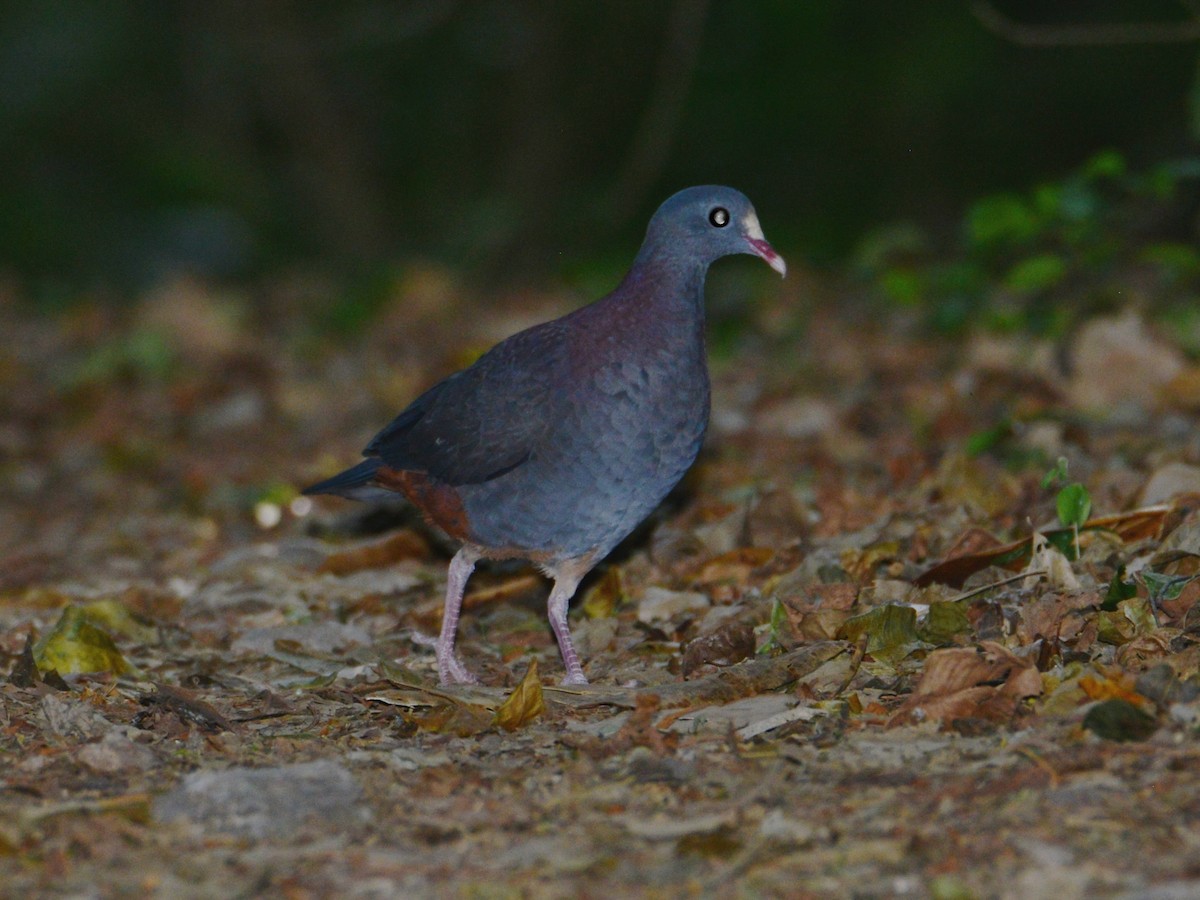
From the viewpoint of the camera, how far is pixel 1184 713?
3604 mm

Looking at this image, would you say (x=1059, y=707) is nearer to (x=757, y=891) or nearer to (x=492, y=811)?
(x=757, y=891)

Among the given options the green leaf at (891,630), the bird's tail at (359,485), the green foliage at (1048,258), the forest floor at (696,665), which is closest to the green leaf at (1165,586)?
the forest floor at (696,665)

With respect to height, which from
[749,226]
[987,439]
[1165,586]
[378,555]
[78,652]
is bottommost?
[1165,586]

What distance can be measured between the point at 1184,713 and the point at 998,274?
618 cm

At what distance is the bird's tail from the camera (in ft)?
17.7

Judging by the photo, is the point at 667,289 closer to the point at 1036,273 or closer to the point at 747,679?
the point at 747,679

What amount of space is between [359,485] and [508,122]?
32.4 ft

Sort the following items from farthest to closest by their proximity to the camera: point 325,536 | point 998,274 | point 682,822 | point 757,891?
point 998,274, point 325,536, point 682,822, point 757,891

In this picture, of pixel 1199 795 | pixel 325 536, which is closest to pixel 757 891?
pixel 1199 795

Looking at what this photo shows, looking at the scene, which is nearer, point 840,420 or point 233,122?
point 840,420

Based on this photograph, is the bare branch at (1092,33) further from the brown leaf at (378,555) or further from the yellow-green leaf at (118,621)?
the yellow-green leaf at (118,621)

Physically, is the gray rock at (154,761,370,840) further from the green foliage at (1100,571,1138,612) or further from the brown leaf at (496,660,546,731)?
the green foliage at (1100,571,1138,612)

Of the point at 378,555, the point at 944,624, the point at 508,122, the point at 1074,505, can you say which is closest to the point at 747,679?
the point at 944,624

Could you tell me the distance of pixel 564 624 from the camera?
495cm
